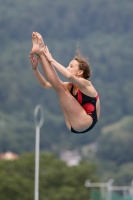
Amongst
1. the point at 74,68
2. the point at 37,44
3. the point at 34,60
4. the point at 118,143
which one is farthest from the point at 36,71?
the point at 118,143

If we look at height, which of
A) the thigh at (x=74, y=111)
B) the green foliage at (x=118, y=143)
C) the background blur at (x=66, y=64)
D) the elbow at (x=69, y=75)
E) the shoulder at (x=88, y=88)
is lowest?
the thigh at (x=74, y=111)

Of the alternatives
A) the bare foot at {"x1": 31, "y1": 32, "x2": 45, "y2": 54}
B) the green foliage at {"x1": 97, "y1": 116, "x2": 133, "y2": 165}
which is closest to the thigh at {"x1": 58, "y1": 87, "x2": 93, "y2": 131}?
the bare foot at {"x1": 31, "y1": 32, "x2": 45, "y2": 54}

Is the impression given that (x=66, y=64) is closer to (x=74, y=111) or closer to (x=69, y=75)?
(x=74, y=111)

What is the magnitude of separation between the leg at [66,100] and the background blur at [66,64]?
9753 centimetres

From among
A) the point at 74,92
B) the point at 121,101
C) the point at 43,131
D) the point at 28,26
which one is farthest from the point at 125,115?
the point at 74,92

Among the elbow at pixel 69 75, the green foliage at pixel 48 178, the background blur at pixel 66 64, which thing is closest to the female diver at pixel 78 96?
the elbow at pixel 69 75

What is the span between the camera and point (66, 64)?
502 ft

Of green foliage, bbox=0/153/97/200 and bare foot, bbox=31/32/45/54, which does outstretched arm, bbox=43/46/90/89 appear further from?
green foliage, bbox=0/153/97/200

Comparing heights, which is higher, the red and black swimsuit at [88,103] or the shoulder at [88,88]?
the shoulder at [88,88]

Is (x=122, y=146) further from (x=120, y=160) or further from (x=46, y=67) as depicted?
(x=46, y=67)

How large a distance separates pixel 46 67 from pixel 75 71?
2.51 feet

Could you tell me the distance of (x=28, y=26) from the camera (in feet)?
607

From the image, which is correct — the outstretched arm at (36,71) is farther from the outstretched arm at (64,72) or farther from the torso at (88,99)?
the torso at (88,99)

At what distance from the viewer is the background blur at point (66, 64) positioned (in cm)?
13750
